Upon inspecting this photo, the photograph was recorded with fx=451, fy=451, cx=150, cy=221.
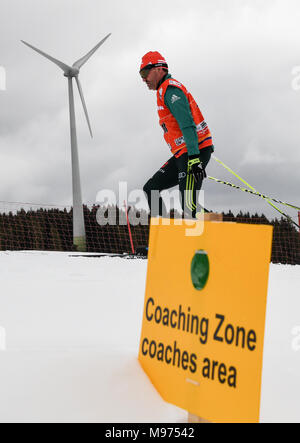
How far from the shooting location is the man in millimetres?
4055

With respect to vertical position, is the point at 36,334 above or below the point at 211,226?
below

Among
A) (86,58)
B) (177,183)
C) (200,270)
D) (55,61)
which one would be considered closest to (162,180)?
(177,183)

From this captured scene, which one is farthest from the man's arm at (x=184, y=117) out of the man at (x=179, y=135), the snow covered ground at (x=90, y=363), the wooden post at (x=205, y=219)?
the wooden post at (x=205, y=219)

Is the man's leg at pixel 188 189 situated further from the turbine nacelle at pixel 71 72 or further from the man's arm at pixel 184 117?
the turbine nacelle at pixel 71 72

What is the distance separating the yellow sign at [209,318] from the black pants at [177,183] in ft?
6.48

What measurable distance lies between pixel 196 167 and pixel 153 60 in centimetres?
110

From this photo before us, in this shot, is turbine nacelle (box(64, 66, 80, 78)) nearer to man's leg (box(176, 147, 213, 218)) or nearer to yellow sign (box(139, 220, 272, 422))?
man's leg (box(176, 147, 213, 218))

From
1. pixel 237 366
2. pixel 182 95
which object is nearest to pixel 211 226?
pixel 237 366

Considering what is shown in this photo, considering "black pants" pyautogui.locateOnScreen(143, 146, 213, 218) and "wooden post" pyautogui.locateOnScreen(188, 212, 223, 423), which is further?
"black pants" pyautogui.locateOnScreen(143, 146, 213, 218)

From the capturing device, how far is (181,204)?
450 centimetres

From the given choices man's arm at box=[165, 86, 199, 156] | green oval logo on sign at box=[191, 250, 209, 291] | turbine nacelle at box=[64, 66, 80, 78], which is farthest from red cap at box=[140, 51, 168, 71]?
turbine nacelle at box=[64, 66, 80, 78]

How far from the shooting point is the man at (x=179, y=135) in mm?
4055

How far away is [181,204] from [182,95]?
3.49ft
